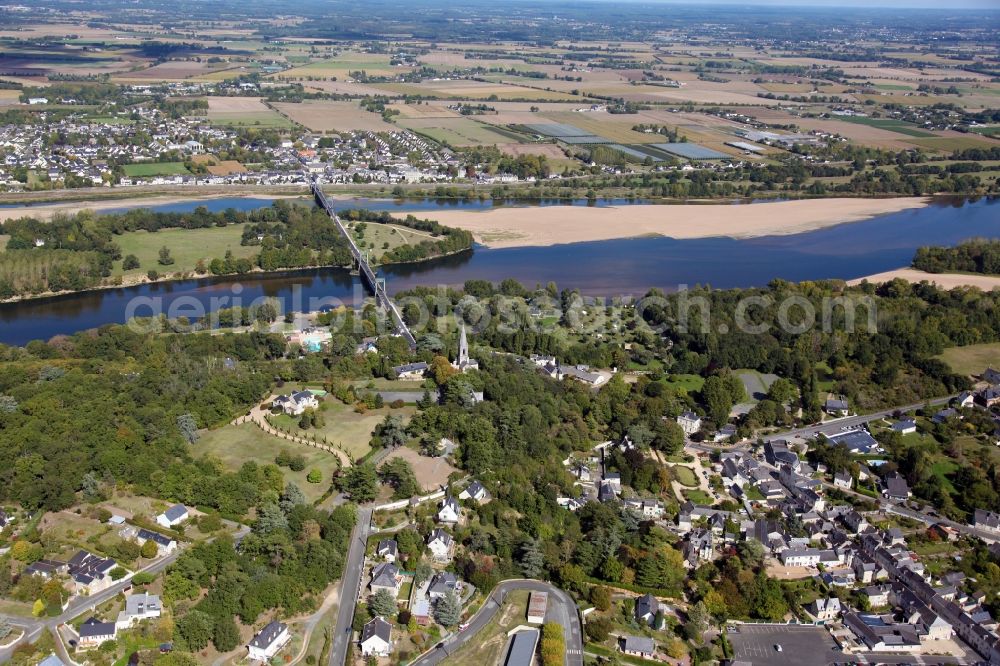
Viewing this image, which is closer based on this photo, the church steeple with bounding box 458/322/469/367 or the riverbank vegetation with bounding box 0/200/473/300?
the church steeple with bounding box 458/322/469/367

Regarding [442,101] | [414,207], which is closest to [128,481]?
[414,207]

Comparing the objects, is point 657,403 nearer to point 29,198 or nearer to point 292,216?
point 292,216

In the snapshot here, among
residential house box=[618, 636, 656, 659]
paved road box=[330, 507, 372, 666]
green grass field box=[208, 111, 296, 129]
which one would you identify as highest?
green grass field box=[208, 111, 296, 129]

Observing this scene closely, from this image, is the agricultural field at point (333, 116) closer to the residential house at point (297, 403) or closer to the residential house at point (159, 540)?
the residential house at point (297, 403)

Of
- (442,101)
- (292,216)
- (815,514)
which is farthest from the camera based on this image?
(442,101)

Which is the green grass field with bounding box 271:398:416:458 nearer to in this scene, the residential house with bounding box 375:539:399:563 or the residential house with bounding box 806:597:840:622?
the residential house with bounding box 375:539:399:563

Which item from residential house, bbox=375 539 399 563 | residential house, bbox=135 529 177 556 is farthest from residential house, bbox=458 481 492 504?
residential house, bbox=135 529 177 556

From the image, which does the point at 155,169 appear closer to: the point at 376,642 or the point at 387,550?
the point at 387,550
